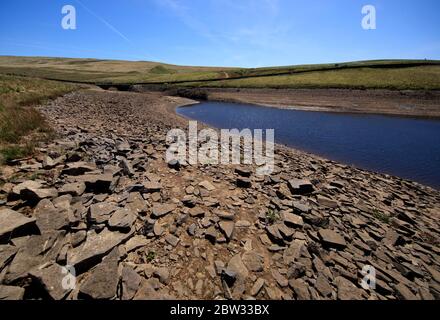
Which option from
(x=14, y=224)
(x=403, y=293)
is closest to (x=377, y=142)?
(x=403, y=293)

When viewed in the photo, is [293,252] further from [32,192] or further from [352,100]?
[352,100]

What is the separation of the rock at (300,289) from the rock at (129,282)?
9.96 ft

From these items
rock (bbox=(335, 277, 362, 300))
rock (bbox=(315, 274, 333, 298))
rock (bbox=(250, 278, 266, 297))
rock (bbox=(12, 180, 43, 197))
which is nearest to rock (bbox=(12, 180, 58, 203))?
rock (bbox=(12, 180, 43, 197))

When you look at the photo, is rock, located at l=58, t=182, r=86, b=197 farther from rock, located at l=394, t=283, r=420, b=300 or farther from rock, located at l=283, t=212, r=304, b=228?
rock, located at l=394, t=283, r=420, b=300

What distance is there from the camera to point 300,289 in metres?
4.34

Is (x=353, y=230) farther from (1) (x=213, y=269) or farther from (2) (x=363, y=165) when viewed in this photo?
(2) (x=363, y=165)

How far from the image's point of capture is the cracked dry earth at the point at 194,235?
4109 millimetres

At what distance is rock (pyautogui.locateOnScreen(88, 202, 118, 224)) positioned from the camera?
5.24 meters

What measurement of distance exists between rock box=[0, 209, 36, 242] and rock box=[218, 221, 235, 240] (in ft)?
13.7

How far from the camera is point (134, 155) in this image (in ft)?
31.6

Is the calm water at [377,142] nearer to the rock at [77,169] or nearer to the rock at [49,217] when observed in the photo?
the rock at [77,169]

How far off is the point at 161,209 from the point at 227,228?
6.41 feet
